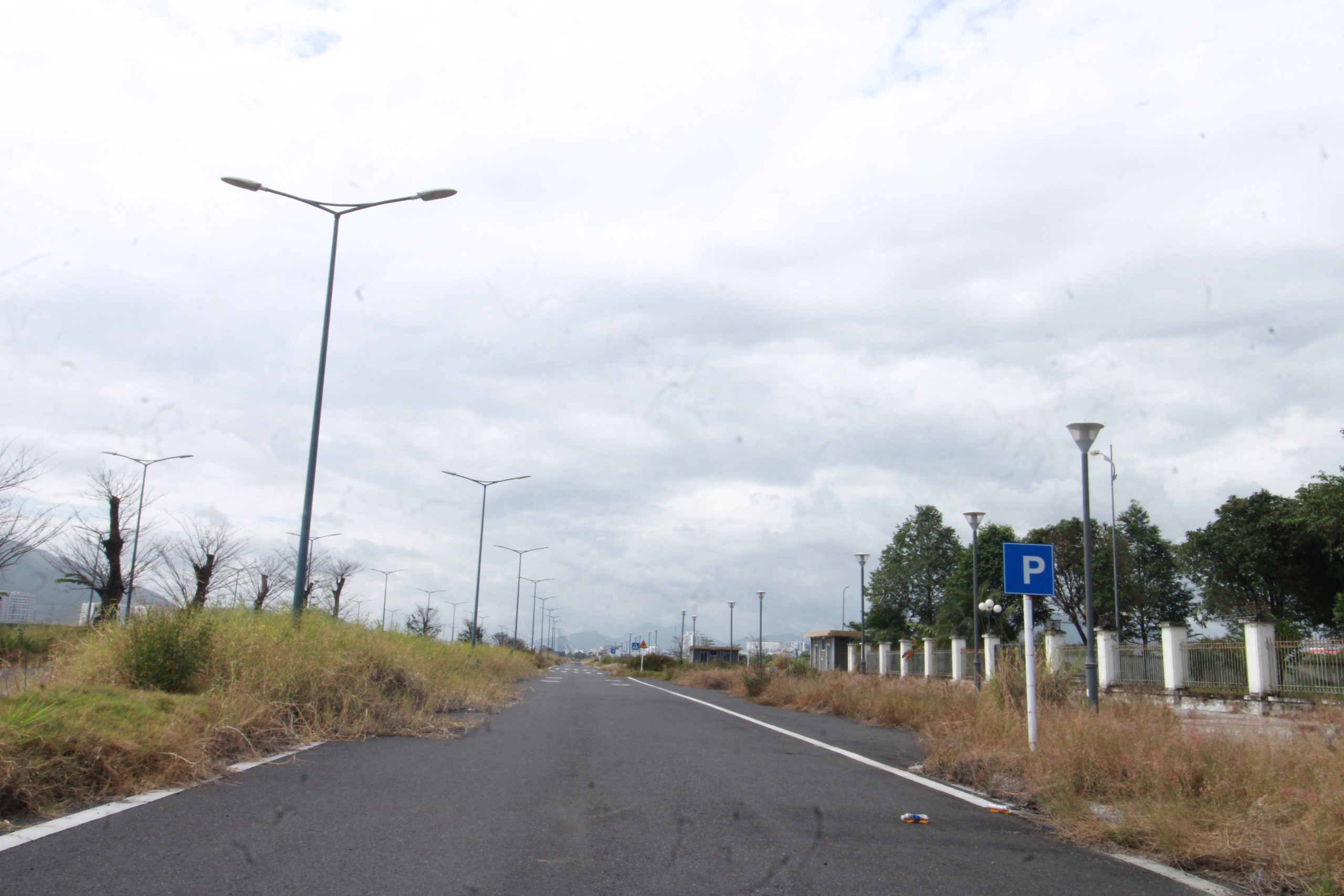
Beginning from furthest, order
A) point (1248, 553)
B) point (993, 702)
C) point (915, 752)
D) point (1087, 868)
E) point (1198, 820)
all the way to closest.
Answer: point (1248, 553) < point (915, 752) < point (993, 702) < point (1198, 820) < point (1087, 868)

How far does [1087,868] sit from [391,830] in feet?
14.6

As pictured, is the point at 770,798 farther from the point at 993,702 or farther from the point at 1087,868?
the point at 993,702

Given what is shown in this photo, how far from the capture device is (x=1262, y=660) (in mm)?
23375

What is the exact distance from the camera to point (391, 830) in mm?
6281

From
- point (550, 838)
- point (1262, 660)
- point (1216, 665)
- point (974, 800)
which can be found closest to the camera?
point (550, 838)

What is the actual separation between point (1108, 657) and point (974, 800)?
938 inches

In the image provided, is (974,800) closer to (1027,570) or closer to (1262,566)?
(1027,570)

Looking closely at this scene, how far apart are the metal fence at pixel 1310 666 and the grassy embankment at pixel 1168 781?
13.6 m

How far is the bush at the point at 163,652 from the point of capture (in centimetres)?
1066

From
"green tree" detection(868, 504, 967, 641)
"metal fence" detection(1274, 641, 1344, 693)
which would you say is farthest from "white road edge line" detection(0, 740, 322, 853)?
"green tree" detection(868, 504, 967, 641)

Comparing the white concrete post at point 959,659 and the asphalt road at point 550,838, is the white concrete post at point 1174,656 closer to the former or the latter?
the white concrete post at point 959,659

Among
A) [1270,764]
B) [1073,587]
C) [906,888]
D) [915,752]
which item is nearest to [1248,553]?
[1073,587]

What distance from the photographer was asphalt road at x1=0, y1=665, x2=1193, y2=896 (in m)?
5.04

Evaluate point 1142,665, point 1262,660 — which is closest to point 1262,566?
point 1142,665
